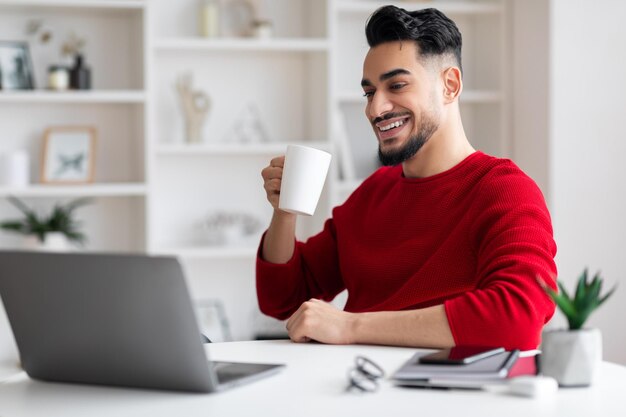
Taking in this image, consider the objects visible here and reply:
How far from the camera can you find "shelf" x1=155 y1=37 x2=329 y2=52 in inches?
139

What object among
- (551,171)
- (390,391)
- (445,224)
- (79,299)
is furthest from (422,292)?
(551,171)

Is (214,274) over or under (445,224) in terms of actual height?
under

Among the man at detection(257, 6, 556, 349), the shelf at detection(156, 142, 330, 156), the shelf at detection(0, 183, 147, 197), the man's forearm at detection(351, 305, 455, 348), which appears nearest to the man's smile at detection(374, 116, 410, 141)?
the man at detection(257, 6, 556, 349)

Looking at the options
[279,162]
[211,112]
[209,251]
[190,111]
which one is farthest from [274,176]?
[211,112]

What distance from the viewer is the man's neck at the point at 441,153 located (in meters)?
1.95

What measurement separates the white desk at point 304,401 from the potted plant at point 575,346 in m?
0.02

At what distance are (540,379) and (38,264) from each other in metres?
0.63

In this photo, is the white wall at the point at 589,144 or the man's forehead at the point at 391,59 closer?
the man's forehead at the point at 391,59

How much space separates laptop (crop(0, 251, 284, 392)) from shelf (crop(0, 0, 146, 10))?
2355 millimetres

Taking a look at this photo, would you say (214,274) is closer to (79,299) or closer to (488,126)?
(488,126)

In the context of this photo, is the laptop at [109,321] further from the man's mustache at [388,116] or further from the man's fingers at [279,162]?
the man's mustache at [388,116]

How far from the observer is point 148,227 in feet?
11.4

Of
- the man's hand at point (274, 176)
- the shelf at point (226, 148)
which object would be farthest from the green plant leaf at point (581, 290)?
the shelf at point (226, 148)

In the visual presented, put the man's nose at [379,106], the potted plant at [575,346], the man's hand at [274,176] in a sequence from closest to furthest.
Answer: the potted plant at [575,346], the man's hand at [274,176], the man's nose at [379,106]
